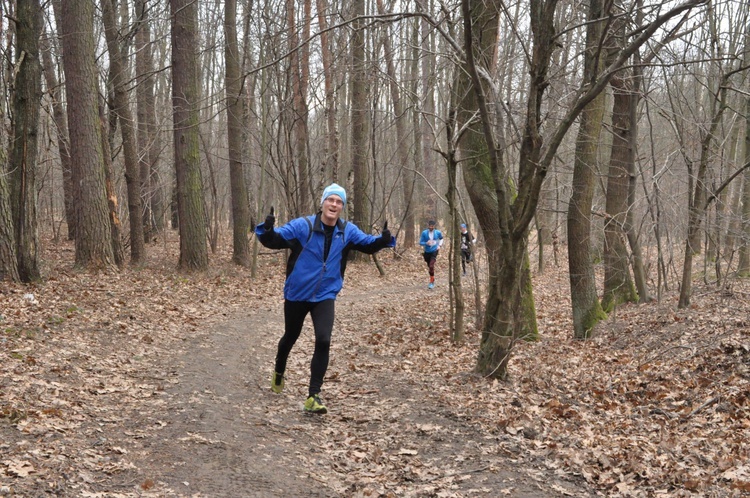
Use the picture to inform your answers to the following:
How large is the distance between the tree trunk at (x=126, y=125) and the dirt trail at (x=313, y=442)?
30.2 feet

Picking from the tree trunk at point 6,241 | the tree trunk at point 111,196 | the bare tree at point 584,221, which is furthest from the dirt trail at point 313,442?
the tree trunk at point 111,196

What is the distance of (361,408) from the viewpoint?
257 inches

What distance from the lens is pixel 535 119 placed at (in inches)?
234

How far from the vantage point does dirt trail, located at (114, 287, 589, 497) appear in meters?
4.38

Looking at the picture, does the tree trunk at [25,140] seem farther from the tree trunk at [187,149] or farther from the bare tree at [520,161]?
→ the bare tree at [520,161]

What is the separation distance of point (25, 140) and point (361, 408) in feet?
28.7

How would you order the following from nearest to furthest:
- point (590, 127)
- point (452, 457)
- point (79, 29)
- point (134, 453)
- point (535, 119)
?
point (134, 453)
point (452, 457)
point (535, 119)
point (590, 127)
point (79, 29)

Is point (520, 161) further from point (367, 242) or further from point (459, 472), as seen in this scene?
point (459, 472)

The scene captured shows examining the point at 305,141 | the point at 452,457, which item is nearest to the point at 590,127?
the point at 452,457

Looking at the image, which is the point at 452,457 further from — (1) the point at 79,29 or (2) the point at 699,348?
(1) the point at 79,29

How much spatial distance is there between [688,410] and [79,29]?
12.9 m

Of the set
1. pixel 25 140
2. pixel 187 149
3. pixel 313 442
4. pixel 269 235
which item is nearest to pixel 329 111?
pixel 187 149

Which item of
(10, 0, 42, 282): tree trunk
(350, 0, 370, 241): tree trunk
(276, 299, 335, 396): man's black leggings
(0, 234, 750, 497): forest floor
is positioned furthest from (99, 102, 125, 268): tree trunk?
(276, 299, 335, 396): man's black leggings

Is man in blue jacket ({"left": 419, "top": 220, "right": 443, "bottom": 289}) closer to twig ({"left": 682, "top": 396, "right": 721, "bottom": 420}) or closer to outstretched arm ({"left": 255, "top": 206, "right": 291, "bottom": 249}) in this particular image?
twig ({"left": 682, "top": 396, "right": 721, "bottom": 420})
